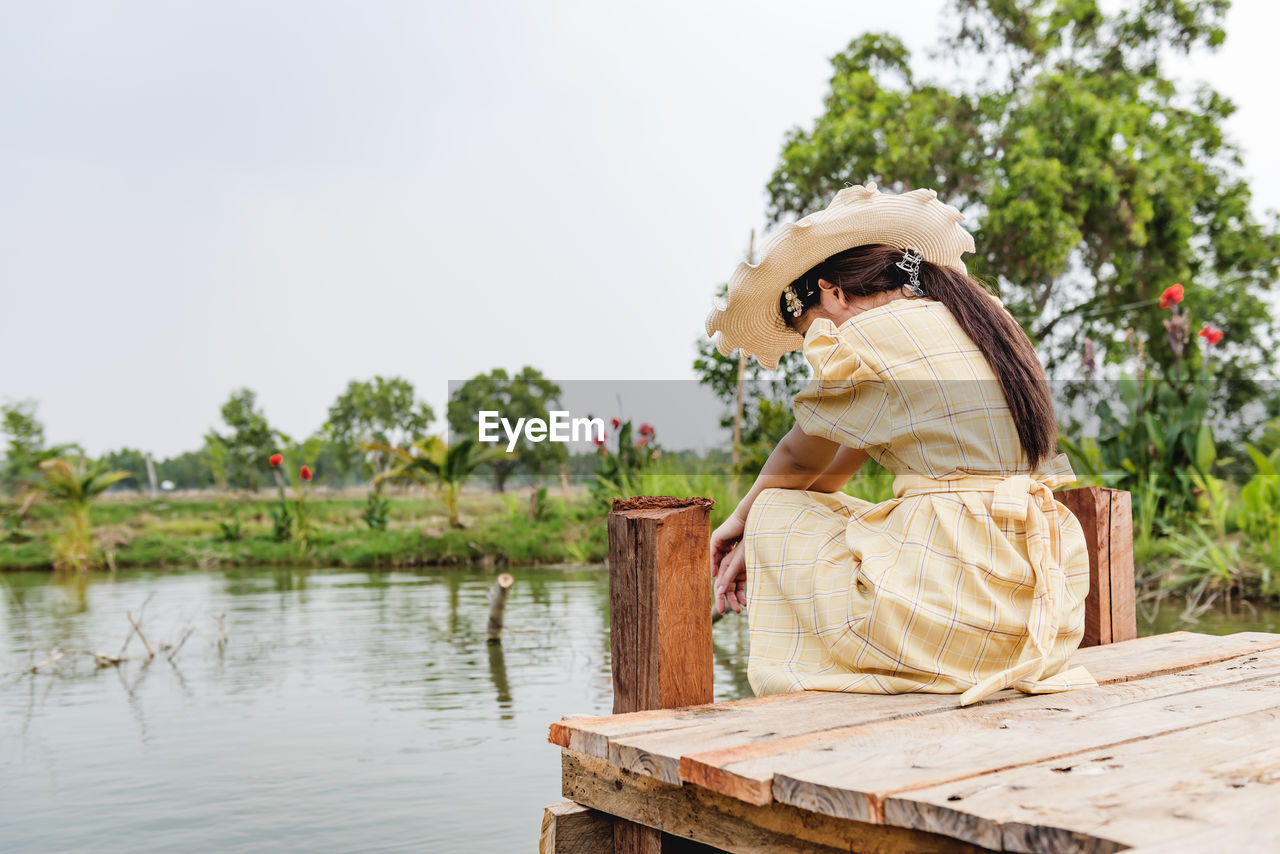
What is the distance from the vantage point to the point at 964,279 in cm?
187

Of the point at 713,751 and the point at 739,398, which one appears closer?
the point at 713,751

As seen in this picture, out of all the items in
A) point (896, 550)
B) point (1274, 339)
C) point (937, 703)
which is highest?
point (1274, 339)

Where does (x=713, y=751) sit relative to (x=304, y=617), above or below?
above

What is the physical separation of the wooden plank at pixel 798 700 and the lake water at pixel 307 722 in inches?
50.9

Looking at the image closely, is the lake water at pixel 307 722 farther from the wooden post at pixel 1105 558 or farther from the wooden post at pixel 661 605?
the wooden post at pixel 1105 558

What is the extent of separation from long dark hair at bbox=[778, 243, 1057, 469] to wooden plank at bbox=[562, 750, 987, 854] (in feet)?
2.61

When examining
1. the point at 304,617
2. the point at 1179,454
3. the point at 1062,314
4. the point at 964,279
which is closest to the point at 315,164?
the point at 1062,314

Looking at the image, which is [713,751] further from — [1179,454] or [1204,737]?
[1179,454]

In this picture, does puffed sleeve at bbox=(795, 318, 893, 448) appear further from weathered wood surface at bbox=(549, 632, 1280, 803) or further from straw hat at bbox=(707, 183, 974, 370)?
weathered wood surface at bbox=(549, 632, 1280, 803)

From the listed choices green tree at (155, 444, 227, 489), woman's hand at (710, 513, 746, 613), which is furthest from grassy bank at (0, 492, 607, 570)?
green tree at (155, 444, 227, 489)

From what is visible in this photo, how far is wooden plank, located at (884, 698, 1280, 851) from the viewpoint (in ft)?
3.19

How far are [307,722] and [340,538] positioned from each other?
887 centimetres

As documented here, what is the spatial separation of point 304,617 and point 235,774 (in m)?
3.57

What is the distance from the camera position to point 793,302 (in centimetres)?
198
